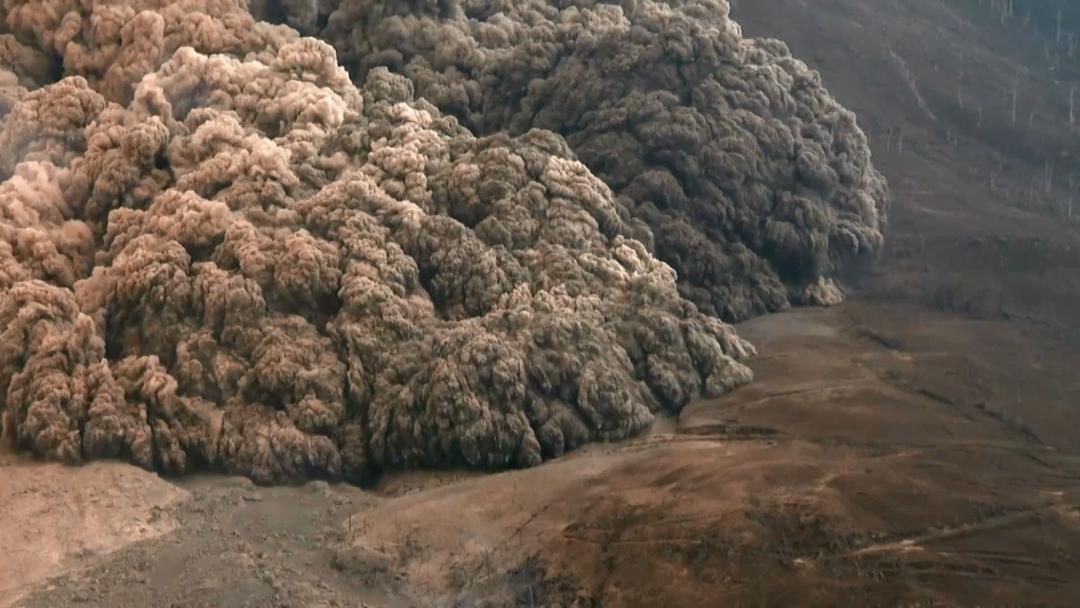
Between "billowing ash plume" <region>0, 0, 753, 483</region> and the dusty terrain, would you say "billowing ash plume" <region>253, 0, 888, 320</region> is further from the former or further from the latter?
the dusty terrain

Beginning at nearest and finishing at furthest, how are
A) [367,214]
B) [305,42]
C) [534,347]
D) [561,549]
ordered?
1. [561,549]
2. [534,347]
3. [367,214]
4. [305,42]

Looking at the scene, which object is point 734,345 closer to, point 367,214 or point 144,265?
point 367,214

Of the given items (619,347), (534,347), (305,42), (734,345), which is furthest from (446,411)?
(305,42)

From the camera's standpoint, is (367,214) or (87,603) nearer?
(87,603)

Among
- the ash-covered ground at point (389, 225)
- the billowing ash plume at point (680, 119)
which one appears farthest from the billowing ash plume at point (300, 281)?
the billowing ash plume at point (680, 119)

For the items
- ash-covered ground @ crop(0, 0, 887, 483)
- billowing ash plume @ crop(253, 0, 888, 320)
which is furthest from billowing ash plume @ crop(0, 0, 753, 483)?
billowing ash plume @ crop(253, 0, 888, 320)
